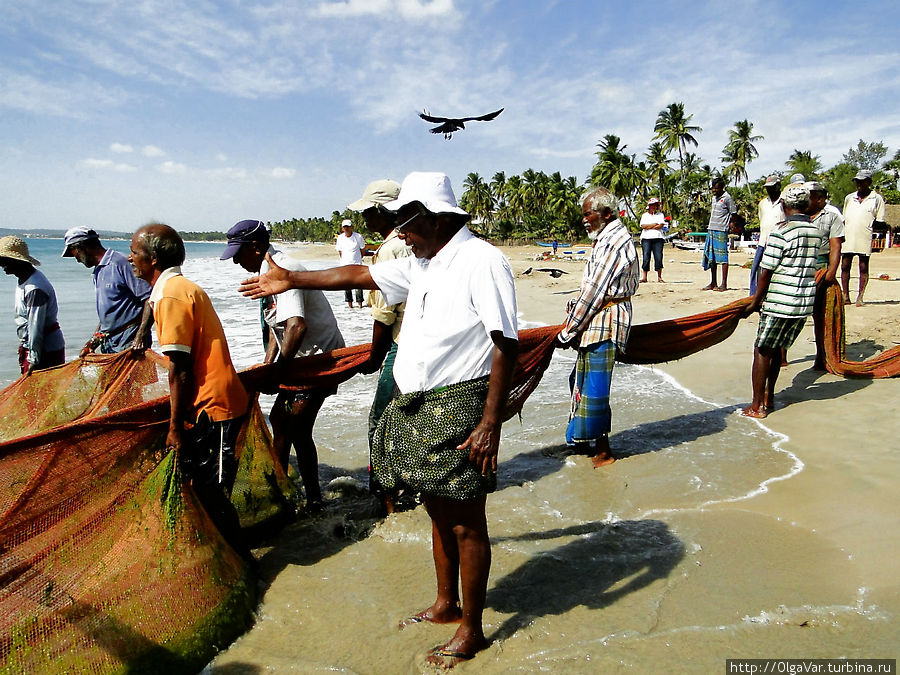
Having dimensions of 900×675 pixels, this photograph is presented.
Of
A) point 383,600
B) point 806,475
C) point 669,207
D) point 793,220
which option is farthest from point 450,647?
point 669,207

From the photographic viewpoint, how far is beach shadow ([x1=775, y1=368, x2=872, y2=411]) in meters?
5.57

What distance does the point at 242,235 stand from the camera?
3.28m

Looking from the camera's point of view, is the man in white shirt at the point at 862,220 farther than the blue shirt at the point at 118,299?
Yes

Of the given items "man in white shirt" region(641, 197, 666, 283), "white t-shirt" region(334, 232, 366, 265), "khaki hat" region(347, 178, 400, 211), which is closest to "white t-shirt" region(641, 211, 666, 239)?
"man in white shirt" region(641, 197, 666, 283)

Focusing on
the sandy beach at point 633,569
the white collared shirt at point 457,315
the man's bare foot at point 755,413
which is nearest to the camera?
the white collared shirt at point 457,315

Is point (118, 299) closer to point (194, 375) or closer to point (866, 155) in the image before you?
point (194, 375)

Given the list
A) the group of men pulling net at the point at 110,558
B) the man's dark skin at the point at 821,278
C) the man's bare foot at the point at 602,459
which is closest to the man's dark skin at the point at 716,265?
the man's dark skin at the point at 821,278

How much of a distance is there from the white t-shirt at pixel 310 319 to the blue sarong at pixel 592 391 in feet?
5.56

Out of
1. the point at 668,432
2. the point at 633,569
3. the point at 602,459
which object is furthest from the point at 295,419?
the point at 668,432

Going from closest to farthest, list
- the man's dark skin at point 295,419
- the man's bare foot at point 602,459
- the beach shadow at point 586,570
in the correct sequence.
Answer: the beach shadow at point 586,570, the man's dark skin at point 295,419, the man's bare foot at point 602,459

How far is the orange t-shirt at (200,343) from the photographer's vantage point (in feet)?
8.75

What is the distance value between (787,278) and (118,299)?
5.19 metres

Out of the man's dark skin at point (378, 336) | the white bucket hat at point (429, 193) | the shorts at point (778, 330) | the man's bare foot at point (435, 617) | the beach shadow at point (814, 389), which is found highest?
the white bucket hat at point (429, 193)

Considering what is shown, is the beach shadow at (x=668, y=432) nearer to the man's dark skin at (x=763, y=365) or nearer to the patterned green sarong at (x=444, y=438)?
the man's dark skin at (x=763, y=365)
